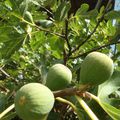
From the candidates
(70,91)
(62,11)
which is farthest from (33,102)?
(62,11)

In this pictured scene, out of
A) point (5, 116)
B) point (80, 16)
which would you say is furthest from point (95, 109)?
point (80, 16)

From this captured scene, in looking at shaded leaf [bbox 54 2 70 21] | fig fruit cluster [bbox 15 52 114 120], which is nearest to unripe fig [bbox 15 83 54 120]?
fig fruit cluster [bbox 15 52 114 120]

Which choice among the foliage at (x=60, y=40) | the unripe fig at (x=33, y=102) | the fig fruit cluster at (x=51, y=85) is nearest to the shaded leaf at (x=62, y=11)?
the foliage at (x=60, y=40)

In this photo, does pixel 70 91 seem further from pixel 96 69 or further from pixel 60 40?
pixel 60 40

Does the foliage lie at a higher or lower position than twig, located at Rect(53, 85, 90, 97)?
lower

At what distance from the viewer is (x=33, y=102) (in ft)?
3.85

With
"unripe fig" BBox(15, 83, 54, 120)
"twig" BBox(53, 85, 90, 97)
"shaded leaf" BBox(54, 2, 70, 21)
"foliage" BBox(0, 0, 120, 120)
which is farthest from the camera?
"shaded leaf" BBox(54, 2, 70, 21)

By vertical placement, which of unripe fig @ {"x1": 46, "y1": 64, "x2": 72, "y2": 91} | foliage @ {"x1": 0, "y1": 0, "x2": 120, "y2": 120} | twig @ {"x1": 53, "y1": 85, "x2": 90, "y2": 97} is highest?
unripe fig @ {"x1": 46, "y1": 64, "x2": 72, "y2": 91}

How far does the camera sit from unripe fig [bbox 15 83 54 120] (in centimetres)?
117

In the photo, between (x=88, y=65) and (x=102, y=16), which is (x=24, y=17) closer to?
(x=102, y=16)

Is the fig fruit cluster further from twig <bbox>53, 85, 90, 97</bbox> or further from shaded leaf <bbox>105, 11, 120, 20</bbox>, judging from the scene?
shaded leaf <bbox>105, 11, 120, 20</bbox>

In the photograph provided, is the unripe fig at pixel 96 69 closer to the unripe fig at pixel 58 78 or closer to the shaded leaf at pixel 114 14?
the unripe fig at pixel 58 78

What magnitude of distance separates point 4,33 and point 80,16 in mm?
410

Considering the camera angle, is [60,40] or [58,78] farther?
[60,40]
